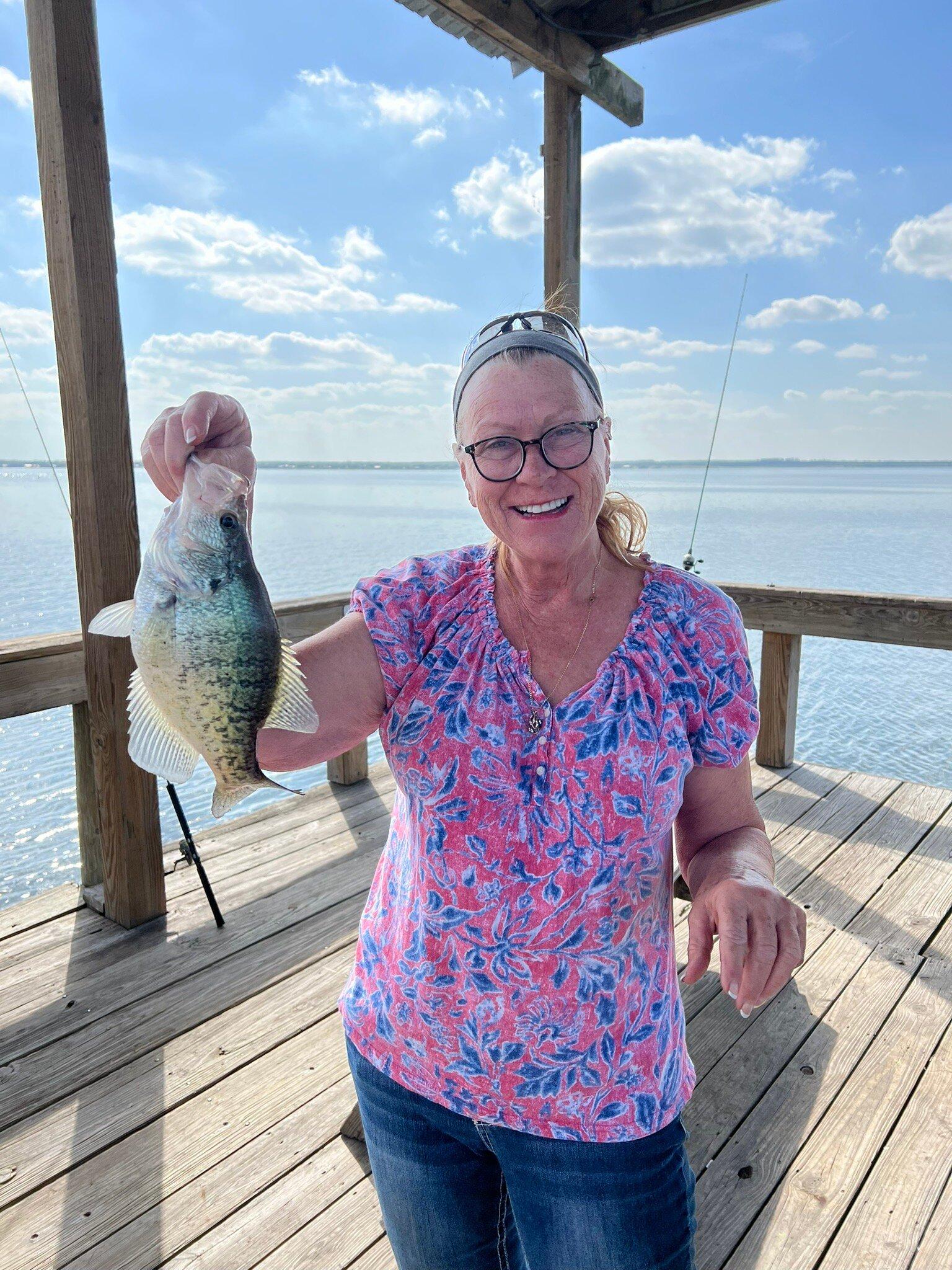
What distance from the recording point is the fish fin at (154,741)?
1.02 metres

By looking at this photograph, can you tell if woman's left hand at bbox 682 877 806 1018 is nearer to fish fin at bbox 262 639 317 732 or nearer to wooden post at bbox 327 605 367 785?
fish fin at bbox 262 639 317 732

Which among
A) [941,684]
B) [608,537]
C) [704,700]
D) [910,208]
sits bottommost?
[941,684]

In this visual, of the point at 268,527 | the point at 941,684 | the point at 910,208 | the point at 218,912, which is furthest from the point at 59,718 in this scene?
the point at 910,208

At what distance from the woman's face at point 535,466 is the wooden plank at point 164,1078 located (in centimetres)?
192

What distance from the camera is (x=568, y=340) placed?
4.65 feet

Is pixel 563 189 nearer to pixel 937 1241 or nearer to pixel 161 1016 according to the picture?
pixel 161 1016

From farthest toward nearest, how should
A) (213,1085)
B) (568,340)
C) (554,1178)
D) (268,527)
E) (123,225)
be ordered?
(268,527), (123,225), (213,1085), (568,340), (554,1178)

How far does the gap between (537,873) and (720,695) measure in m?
0.42

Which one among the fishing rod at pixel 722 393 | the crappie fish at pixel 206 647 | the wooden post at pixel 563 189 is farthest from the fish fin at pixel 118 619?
the fishing rod at pixel 722 393

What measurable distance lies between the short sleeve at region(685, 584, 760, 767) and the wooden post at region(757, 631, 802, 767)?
3488 millimetres

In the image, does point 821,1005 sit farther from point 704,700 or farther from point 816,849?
point 704,700

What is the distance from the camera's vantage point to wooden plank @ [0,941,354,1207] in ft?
6.77

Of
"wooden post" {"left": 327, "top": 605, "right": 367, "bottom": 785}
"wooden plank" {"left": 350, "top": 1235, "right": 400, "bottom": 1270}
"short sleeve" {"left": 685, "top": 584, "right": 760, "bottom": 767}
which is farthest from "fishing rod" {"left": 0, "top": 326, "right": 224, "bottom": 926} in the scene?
"short sleeve" {"left": 685, "top": 584, "right": 760, "bottom": 767}

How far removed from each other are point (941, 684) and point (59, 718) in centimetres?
830
